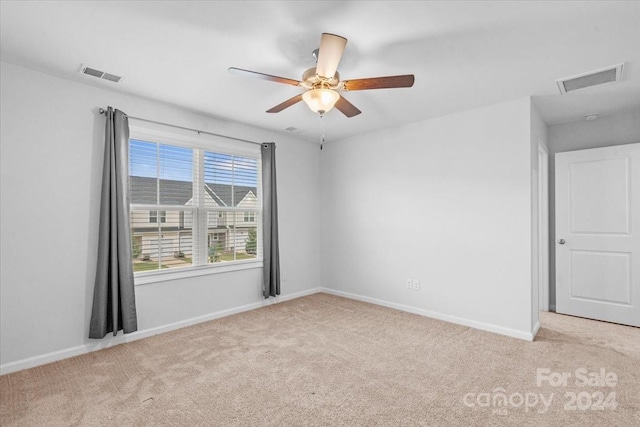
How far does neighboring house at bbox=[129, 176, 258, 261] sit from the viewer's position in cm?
340

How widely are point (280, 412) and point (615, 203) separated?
419 centimetres

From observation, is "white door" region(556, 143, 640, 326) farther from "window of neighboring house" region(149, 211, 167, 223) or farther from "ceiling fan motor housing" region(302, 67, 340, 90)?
"window of neighboring house" region(149, 211, 167, 223)

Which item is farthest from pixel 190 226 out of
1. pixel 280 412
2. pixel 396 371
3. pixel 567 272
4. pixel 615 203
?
pixel 615 203

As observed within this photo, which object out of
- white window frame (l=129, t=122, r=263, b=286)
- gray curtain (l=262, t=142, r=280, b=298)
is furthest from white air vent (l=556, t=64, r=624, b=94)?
white window frame (l=129, t=122, r=263, b=286)

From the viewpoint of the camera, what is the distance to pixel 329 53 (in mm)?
2006

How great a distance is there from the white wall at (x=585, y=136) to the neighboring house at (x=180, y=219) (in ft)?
13.1

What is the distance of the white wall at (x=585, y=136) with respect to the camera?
365 cm

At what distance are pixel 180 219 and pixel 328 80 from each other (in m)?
2.41

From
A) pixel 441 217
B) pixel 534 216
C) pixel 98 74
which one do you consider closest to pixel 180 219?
pixel 98 74

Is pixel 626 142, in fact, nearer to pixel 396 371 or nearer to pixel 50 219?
pixel 396 371

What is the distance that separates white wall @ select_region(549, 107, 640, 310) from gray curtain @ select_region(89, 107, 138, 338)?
5015mm

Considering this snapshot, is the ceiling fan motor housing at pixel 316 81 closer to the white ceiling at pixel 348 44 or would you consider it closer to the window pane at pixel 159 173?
the white ceiling at pixel 348 44

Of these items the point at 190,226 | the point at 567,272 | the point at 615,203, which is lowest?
the point at 567,272

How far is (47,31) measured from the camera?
83.6 inches
